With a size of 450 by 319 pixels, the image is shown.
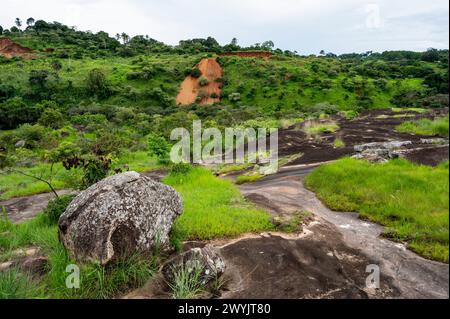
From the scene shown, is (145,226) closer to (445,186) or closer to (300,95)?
(445,186)

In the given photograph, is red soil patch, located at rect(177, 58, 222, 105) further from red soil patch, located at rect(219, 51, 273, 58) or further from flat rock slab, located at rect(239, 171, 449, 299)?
flat rock slab, located at rect(239, 171, 449, 299)

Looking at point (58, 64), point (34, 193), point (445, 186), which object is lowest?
point (34, 193)

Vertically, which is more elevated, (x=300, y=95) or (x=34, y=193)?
(x=300, y=95)

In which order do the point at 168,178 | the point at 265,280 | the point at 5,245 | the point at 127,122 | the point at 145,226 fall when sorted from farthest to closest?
the point at 127,122, the point at 168,178, the point at 5,245, the point at 145,226, the point at 265,280

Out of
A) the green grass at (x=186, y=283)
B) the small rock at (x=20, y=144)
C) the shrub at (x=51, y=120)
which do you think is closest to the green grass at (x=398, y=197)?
the green grass at (x=186, y=283)

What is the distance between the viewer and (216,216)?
9.32 m

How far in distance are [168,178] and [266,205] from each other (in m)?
6.11

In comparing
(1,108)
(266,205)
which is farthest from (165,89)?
(266,205)

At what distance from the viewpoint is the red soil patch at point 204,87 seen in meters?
62.6

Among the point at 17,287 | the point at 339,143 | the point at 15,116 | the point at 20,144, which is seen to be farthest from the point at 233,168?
the point at 15,116

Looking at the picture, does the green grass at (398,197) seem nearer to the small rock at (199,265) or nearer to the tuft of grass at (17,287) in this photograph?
the small rock at (199,265)

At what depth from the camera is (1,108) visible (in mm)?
46656

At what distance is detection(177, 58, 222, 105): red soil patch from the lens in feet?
205

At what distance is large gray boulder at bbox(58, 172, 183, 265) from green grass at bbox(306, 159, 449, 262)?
15.9 ft
